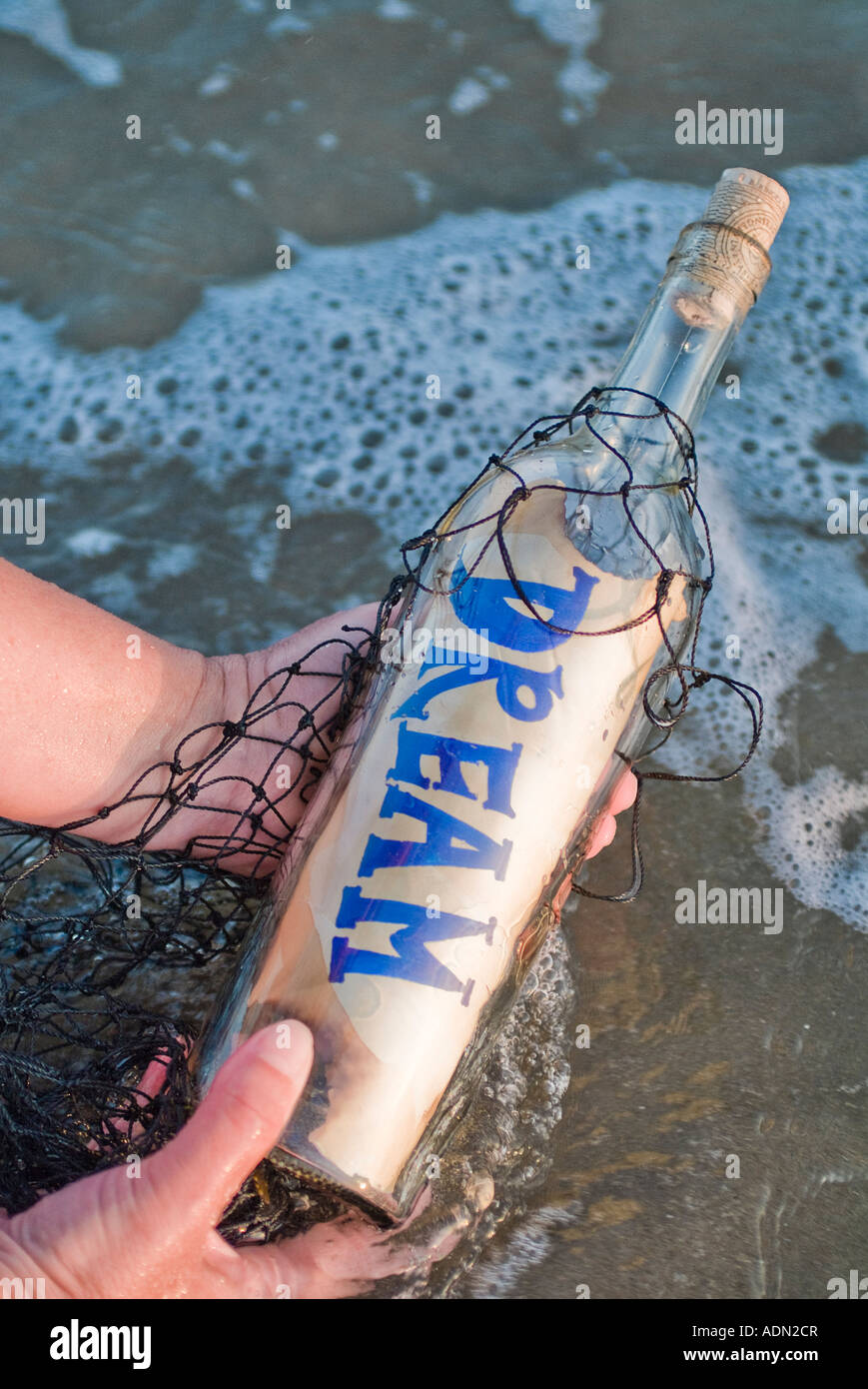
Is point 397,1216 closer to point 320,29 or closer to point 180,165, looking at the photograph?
point 180,165

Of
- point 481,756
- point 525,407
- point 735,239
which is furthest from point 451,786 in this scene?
point 525,407

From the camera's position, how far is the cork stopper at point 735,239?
1.30 meters

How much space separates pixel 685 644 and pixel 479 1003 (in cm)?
58

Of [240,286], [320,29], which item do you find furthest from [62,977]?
[320,29]

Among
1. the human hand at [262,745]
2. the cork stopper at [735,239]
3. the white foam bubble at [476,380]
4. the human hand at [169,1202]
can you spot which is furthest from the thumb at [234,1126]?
the white foam bubble at [476,380]

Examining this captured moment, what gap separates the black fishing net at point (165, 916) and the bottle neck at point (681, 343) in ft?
0.10

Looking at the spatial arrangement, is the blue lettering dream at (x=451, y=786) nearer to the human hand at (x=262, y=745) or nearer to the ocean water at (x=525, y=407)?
the human hand at (x=262, y=745)

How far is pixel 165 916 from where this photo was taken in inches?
66.0

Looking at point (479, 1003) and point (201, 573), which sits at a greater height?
point (201, 573)

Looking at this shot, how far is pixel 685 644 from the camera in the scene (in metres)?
1.41

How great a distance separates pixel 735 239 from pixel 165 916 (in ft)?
4.33

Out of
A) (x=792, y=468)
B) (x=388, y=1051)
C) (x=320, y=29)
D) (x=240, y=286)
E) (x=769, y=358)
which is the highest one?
(x=320, y=29)

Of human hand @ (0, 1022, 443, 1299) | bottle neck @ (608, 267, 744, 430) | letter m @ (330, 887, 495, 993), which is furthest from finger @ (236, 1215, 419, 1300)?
bottle neck @ (608, 267, 744, 430)

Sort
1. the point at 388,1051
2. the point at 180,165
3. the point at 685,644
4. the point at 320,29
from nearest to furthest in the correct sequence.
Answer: the point at 388,1051, the point at 685,644, the point at 180,165, the point at 320,29
